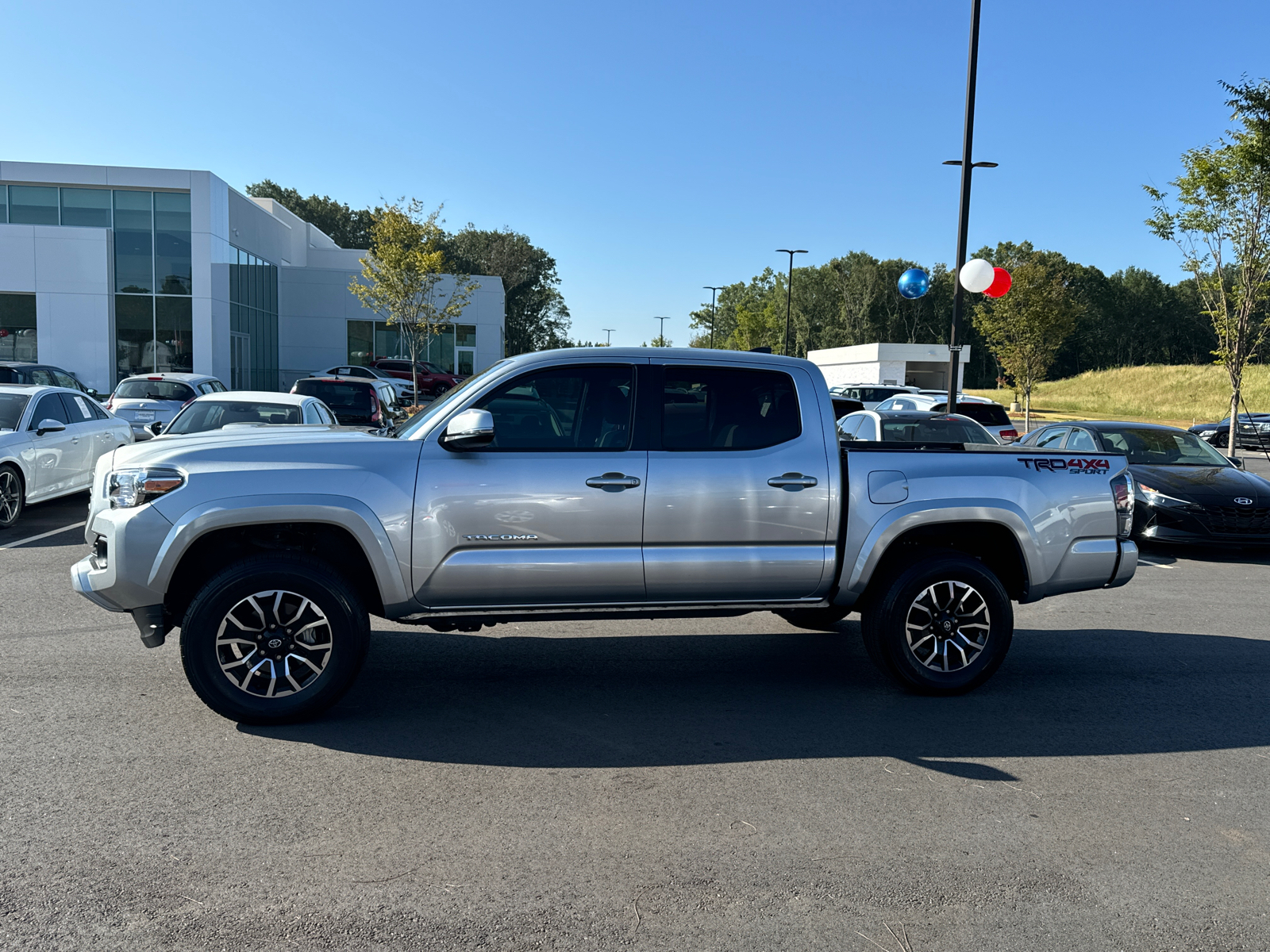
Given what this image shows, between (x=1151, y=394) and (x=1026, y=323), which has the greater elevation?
(x=1026, y=323)

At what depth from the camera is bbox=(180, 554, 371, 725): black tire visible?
4.86m

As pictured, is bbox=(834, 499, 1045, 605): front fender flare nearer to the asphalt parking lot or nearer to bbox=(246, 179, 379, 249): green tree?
the asphalt parking lot

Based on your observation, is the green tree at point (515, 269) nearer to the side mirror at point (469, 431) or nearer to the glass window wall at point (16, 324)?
the glass window wall at point (16, 324)

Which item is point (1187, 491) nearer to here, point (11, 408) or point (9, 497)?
point (9, 497)

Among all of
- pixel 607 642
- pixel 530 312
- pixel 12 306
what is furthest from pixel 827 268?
pixel 607 642

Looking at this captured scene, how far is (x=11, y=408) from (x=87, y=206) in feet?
86.3

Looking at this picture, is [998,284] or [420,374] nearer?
[998,284]

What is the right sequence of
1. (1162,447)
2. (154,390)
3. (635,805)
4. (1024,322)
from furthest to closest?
(1024,322), (154,390), (1162,447), (635,805)

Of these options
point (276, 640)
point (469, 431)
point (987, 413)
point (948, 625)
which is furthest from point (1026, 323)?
point (276, 640)

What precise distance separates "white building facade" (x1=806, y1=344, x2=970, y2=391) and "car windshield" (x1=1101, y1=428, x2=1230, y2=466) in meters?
42.0

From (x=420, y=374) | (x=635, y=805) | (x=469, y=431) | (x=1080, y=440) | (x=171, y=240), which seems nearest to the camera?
(x=635, y=805)

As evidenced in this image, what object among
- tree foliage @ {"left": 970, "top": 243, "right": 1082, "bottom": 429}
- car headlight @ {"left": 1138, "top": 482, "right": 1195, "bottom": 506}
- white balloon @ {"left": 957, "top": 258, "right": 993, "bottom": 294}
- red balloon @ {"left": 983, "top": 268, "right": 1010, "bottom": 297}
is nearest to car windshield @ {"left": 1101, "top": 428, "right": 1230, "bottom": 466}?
car headlight @ {"left": 1138, "top": 482, "right": 1195, "bottom": 506}

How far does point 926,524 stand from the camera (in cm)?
563

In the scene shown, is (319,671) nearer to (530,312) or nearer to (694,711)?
(694,711)
